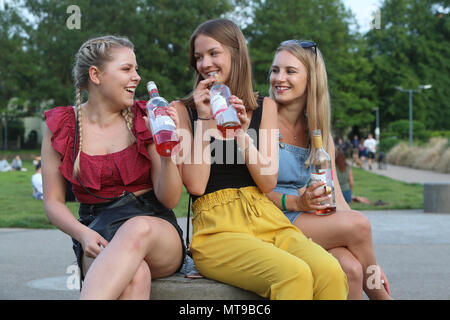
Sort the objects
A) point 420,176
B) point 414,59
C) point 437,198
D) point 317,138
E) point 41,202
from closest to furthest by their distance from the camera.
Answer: point 317,138
point 437,198
point 41,202
point 420,176
point 414,59

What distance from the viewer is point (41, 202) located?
45.0ft

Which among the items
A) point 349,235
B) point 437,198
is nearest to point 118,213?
point 349,235

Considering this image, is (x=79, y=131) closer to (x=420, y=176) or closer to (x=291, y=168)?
(x=291, y=168)

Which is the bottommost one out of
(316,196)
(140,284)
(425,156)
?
(425,156)

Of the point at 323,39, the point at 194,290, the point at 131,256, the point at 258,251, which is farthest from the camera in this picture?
the point at 323,39

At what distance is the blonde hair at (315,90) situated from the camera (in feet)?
12.0

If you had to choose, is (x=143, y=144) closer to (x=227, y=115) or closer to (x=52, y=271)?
(x=227, y=115)

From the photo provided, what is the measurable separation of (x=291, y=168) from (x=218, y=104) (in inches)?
36.4

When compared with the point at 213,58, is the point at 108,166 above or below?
below

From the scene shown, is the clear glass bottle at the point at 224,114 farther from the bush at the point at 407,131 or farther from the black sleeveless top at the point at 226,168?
the bush at the point at 407,131

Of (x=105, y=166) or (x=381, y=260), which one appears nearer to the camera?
(x=105, y=166)

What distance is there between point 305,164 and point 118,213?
118 centimetres

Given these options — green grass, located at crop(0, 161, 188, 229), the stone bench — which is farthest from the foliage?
the stone bench

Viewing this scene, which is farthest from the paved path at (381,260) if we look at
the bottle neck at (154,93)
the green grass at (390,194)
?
the green grass at (390,194)
